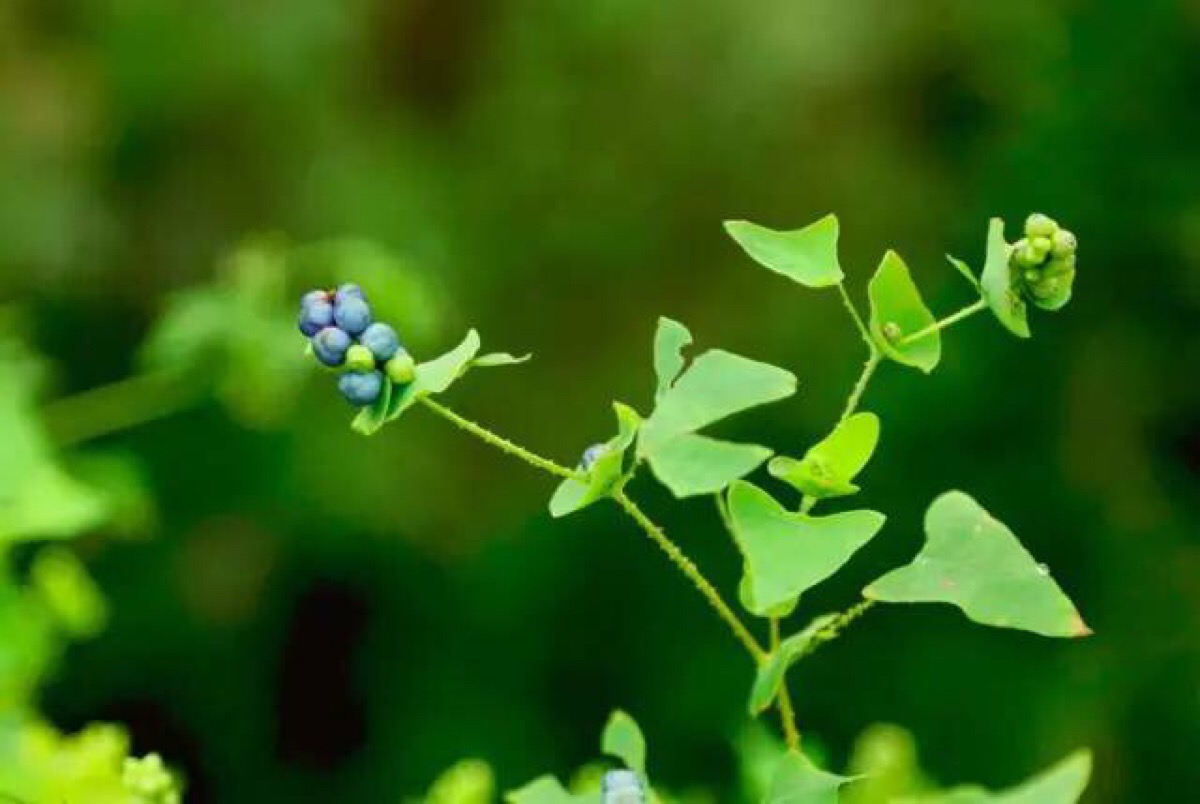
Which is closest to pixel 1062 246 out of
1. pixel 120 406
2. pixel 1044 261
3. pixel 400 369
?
pixel 1044 261

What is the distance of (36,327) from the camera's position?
2.40 metres

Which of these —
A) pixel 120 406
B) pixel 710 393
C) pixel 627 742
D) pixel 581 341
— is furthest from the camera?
pixel 581 341

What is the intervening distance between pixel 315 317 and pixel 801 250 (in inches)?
7.2

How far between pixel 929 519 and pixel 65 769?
1.37ft

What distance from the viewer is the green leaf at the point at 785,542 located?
647 mm

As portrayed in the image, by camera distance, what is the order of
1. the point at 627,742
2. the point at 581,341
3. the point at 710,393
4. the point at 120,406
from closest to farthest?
the point at 710,393
the point at 627,742
the point at 120,406
the point at 581,341

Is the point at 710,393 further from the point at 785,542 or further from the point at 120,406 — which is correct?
the point at 120,406

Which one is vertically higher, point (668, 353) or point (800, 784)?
point (668, 353)

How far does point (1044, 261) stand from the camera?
708mm

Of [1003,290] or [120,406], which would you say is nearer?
[1003,290]

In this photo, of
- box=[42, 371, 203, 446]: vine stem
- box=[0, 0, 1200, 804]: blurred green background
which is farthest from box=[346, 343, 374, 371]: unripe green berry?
box=[0, 0, 1200, 804]: blurred green background

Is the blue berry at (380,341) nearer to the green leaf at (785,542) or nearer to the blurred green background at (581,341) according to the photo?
the green leaf at (785,542)

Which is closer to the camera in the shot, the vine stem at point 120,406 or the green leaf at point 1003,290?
the green leaf at point 1003,290

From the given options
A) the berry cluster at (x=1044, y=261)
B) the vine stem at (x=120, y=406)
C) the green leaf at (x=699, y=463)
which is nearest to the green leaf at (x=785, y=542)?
the green leaf at (x=699, y=463)
